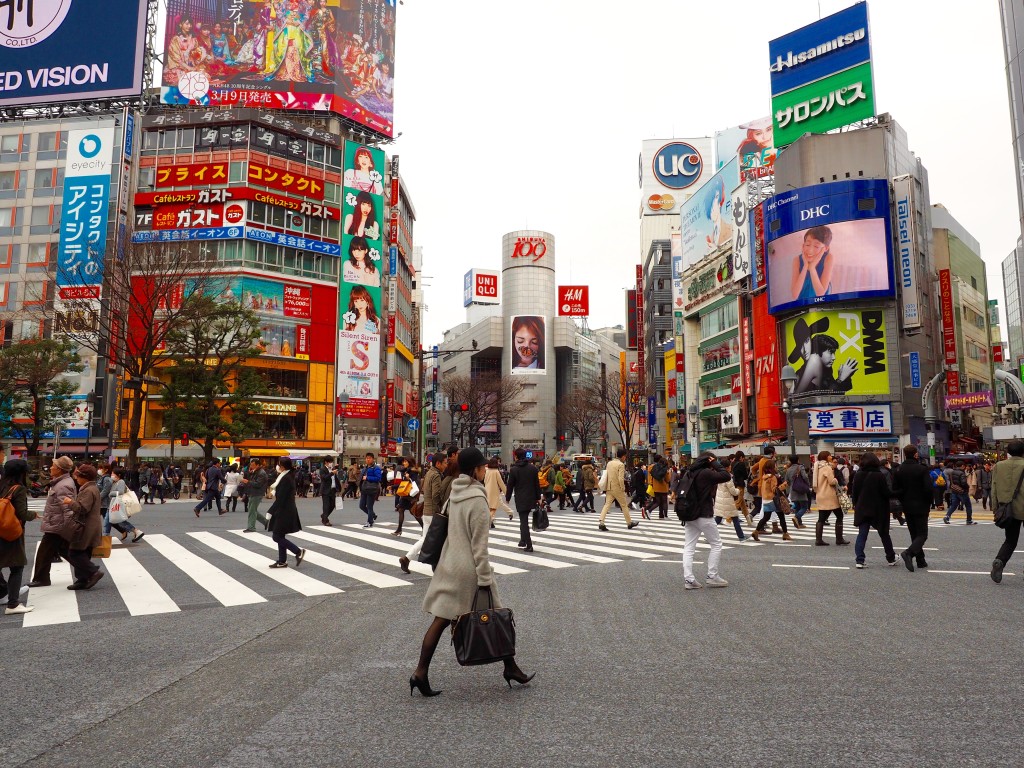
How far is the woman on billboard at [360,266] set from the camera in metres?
53.1

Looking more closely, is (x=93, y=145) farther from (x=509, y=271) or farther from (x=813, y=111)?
(x=509, y=271)

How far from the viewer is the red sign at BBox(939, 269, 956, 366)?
45750 millimetres

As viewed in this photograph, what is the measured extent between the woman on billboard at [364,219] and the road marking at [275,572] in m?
41.4

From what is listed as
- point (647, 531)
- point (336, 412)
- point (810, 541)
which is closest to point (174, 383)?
point (336, 412)

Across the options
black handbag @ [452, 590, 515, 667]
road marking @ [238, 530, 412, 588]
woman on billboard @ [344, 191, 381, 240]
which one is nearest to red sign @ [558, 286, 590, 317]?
woman on billboard @ [344, 191, 381, 240]

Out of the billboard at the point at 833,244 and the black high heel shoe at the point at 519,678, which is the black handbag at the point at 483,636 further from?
the billboard at the point at 833,244

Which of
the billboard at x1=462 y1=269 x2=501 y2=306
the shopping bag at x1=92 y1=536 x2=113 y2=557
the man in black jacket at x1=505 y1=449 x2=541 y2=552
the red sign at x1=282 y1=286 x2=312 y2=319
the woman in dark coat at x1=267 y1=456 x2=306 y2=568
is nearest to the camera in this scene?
the shopping bag at x1=92 y1=536 x2=113 y2=557

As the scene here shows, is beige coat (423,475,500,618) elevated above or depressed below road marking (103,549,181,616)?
above

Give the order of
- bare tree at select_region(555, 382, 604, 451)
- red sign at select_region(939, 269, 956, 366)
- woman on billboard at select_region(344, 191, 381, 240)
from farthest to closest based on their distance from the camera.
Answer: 1. bare tree at select_region(555, 382, 604, 451)
2. woman on billboard at select_region(344, 191, 381, 240)
3. red sign at select_region(939, 269, 956, 366)

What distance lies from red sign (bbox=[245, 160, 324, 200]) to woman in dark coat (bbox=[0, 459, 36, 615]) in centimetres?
4616

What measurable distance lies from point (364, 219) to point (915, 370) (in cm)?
3639

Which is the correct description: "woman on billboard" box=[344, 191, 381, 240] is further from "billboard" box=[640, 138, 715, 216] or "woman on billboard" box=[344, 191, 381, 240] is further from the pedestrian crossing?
"billboard" box=[640, 138, 715, 216]

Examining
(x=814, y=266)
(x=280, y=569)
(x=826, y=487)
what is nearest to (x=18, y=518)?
(x=280, y=569)

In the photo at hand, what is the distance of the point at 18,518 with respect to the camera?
7.40 metres
